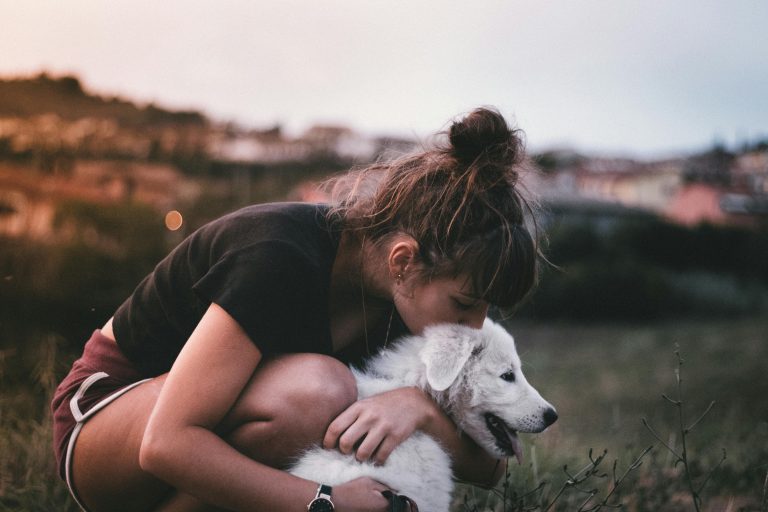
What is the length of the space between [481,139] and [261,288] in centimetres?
92

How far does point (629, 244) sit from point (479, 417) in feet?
49.1

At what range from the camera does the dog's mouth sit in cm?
255

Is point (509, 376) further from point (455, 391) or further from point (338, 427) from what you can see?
point (338, 427)

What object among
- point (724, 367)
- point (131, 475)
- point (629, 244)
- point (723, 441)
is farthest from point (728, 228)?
point (131, 475)

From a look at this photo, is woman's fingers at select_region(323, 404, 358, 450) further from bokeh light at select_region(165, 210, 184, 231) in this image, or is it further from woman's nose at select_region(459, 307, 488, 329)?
bokeh light at select_region(165, 210, 184, 231)

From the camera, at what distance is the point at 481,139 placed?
7.78ft

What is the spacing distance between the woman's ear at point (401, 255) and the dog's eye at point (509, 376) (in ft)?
1.92

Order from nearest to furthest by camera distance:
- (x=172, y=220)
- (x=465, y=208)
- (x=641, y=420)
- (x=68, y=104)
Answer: (x=465, y=208)
(x=641, y=420)
(x=68, y=104)
(x=172, y=220)

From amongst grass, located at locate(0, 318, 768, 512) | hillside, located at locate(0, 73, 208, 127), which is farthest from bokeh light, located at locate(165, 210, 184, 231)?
grass, located at locate(0, 318, 768, 512)

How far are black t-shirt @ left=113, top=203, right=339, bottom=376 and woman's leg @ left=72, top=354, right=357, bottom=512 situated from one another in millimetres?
114

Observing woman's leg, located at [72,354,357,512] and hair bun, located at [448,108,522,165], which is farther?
hair bun, located at [448,108,522,165]

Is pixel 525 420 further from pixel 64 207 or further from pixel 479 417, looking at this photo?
pixel 64 207

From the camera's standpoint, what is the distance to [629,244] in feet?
54.0

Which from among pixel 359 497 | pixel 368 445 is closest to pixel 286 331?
pixel 368 445
